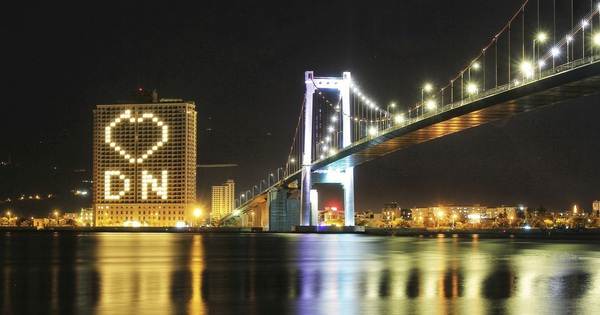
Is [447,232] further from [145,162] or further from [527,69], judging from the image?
[527,69]

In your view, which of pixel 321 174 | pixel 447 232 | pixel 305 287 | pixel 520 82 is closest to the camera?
pixel 305 287

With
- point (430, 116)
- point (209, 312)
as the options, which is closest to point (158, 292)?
point (209, 312)

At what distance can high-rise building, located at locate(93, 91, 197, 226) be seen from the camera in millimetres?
129750

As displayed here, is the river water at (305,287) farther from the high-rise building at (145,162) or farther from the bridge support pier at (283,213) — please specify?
the high-rise building at (145,162)

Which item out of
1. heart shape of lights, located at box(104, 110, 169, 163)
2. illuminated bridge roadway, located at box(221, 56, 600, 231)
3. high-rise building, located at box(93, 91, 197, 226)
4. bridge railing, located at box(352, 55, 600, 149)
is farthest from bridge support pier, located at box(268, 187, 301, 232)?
heart shape of lights, located at box(104, 110, 169, 163)

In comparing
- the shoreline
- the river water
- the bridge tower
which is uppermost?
the bridge tower

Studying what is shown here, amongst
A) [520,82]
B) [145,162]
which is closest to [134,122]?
[145,162]

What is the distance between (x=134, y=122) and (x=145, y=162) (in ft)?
21.6

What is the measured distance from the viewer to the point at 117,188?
132 meters

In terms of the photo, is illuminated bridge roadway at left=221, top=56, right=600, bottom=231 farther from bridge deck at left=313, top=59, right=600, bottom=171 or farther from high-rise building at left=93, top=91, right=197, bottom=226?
high-rise building at left=93, top=91, right=197, bottom=226

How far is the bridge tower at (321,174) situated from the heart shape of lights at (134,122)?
66.9m

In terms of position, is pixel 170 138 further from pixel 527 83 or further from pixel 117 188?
pixel 527 83

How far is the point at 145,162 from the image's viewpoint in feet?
438

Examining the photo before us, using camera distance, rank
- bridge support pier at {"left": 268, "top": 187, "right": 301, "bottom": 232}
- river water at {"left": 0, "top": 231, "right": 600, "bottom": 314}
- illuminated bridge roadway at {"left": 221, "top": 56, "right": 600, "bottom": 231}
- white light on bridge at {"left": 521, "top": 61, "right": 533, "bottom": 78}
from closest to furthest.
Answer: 1. river water at {"left": 0, "top": 231, "right": 600, "bottom": 314}
2. illuminated bridge roadway at {"left": 221, "top": 56, "right": 600, "bottom": 231}
3. white light on bridge at {"left": 521, "top": 61, "right": 533, "bottom": 78}
4. bridge support pier at {"left": 268, "top": 187, "right": 301, "bottom": 232}
